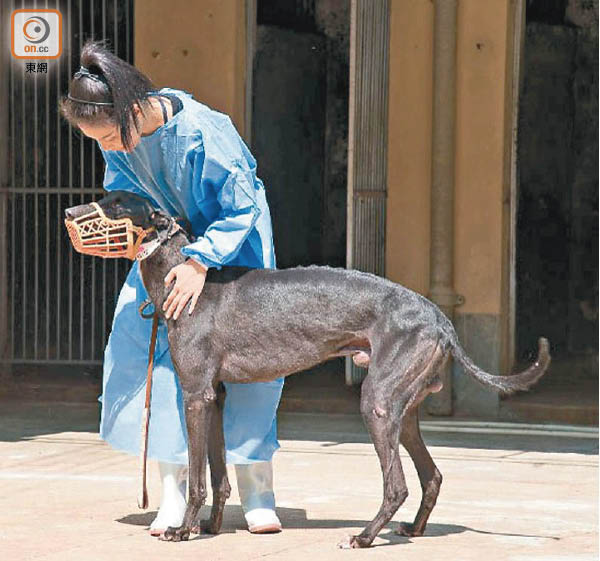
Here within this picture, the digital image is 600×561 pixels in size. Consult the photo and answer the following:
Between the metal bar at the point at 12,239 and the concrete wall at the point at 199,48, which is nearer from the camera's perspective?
the concrete wall at the point at 199,48

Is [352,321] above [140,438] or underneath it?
above

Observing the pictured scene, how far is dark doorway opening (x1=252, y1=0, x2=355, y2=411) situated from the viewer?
14789 mm

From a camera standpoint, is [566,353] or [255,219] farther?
[566,353]

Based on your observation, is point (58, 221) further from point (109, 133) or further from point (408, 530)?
point (408, 530)

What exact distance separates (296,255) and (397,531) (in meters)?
8.93

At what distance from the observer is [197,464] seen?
603 cm

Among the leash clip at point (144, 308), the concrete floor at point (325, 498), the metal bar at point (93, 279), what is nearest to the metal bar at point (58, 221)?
the metal bar at point (93, 279)

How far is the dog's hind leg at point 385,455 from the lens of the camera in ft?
19.3

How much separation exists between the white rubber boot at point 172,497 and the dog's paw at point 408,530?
0.87 metres

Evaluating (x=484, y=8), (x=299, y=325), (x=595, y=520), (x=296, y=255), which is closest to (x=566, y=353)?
(x=296, y=255)

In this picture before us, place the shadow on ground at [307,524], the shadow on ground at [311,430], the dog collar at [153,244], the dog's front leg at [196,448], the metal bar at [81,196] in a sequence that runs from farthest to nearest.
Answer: the metal bar at [81,196] → the shadow on ground at [311,430] → the shadow on ground at [307,524] → the dog collar at [153,244] → the dog's front leg at [196,448]

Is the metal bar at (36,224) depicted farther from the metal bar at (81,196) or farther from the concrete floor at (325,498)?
the concrete floor at (325,498)

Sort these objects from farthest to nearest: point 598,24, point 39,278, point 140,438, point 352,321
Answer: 1. point 598,24
2. point 39,278
3. point 140,438
4. point 352,321

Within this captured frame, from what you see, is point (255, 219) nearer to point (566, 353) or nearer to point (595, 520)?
point (595, 520)
